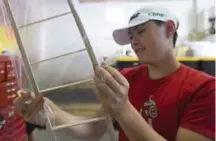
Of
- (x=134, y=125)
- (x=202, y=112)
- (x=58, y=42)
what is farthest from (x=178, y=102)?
(x=58, y=42)

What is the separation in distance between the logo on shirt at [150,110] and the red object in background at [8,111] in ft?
1.46

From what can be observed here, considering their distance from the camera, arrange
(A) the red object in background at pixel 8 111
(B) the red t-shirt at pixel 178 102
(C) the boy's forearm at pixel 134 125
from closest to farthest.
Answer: (C) the boy's forearm at pixel 134 125 < (B) the red t-shirt at pixel 178 102 < (A) the red object in background at pixel 8 111

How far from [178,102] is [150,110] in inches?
3.0

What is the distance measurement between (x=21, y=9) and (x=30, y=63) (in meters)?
0.12

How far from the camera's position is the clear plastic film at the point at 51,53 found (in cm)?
58

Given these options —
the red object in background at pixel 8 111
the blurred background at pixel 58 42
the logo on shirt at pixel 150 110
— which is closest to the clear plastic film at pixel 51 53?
the blurred background at pixel 58 42

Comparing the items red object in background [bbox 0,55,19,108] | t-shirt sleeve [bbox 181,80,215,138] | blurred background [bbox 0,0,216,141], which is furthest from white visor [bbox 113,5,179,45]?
red object in background [bbox 0,55,19,108]

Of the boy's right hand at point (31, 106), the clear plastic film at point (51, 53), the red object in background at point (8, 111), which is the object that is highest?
the clear plastic film at point (51, 53)

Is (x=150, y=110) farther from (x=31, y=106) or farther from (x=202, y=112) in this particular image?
(x=31, y=106)

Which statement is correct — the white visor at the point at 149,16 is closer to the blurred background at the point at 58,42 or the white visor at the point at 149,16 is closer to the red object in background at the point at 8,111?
the blurred background at the point at 58,42

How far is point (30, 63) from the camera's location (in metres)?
0.59

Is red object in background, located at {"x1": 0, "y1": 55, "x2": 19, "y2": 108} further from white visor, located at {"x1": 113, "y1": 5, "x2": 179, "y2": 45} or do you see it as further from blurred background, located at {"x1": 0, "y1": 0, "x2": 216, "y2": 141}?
white visor, located at {"x1": 113, "y1": 5, "x2": 179, "y2": 45}

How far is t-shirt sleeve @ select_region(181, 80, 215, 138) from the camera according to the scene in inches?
25.2

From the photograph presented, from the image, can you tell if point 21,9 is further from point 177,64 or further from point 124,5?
point 124,5
